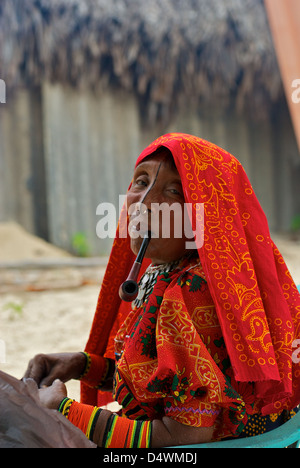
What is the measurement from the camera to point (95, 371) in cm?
164

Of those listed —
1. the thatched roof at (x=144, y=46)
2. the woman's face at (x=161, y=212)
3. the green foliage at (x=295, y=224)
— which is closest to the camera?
the woman's face at (x=161, y=212)

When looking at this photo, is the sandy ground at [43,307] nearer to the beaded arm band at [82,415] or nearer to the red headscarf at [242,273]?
the beaded arm band at [82,415]

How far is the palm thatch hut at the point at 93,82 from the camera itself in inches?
297

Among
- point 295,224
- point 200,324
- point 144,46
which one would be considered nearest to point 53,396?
point 200,324

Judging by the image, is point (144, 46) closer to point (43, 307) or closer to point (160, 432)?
point (43, 307)

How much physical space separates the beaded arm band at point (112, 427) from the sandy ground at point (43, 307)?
199 centimetres

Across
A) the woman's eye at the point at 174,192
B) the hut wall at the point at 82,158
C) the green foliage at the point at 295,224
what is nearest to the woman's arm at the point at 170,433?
the woman's eye at the point at 174,192

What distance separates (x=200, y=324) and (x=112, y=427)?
0.33 metres

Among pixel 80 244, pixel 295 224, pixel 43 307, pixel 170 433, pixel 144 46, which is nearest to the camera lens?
pixel 170 433

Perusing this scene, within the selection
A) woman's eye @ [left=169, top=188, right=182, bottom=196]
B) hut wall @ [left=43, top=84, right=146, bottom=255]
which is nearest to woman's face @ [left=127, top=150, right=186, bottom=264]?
woman's eye @ [left=169, top=188, right=182, bottom=196]

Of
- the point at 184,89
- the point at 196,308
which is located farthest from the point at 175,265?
the point at 184,89

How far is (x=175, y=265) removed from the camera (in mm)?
1368
